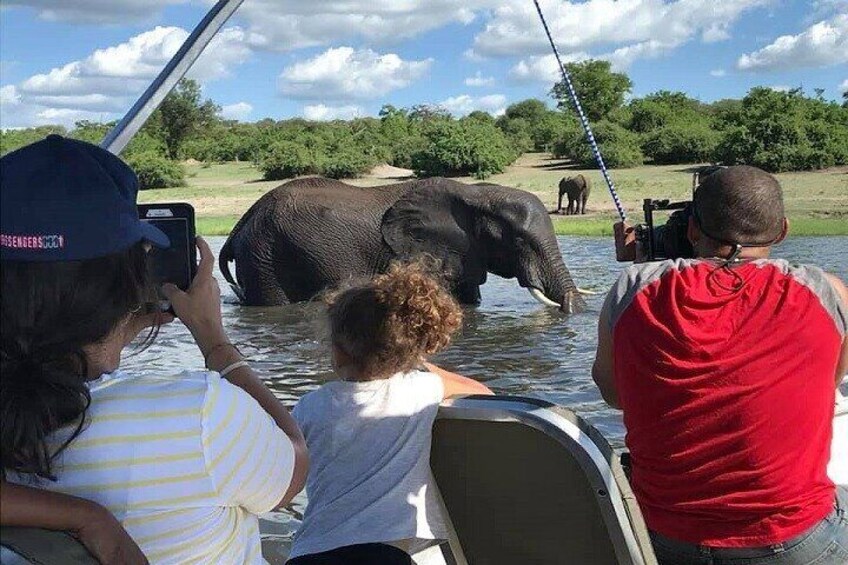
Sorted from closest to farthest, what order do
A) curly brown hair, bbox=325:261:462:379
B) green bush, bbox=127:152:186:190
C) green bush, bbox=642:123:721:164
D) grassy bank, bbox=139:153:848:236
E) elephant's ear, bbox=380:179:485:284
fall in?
curly brown hair, bbox=325:261:462:379
elephant's ear, bbox=380:179:485:284
grassy bank, bbox=139:153:848:236
green bush, bbox=642:123:721:164
green bush, bbox=127:152:186:190

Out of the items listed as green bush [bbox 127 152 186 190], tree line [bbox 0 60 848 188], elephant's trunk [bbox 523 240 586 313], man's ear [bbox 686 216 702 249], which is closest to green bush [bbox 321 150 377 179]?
tree line [bbox 0 60 848 188]

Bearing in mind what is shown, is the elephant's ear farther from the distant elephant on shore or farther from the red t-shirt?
the red t-shirt

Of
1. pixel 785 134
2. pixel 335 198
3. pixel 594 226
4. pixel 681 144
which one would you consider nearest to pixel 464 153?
pixel 681 144

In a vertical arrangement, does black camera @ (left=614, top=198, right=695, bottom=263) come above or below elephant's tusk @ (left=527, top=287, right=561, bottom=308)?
above

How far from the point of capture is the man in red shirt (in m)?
2.31

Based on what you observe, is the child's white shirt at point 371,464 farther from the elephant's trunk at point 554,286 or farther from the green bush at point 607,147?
the green bush at point 607,147

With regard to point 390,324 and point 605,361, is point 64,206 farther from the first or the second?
point 605,361

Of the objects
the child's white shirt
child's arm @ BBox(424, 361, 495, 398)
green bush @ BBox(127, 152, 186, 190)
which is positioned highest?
child's arm @ BBox(424, 361, 495, 398)

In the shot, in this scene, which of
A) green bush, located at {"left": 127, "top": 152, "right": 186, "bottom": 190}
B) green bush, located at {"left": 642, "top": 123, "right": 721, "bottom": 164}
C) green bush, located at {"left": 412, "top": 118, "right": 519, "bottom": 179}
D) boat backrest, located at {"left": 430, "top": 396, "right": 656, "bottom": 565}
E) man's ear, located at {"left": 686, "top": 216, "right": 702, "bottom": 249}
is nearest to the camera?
boat backrest, located at {"left": 430, "top": 396, "right": 656, "bottom": 565}

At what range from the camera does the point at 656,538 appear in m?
2.42

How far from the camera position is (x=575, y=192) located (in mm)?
22750

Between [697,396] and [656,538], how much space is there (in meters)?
0.33

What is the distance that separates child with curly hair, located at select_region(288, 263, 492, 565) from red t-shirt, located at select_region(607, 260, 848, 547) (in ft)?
1.50

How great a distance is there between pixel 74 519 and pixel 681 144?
2951 centimetres
